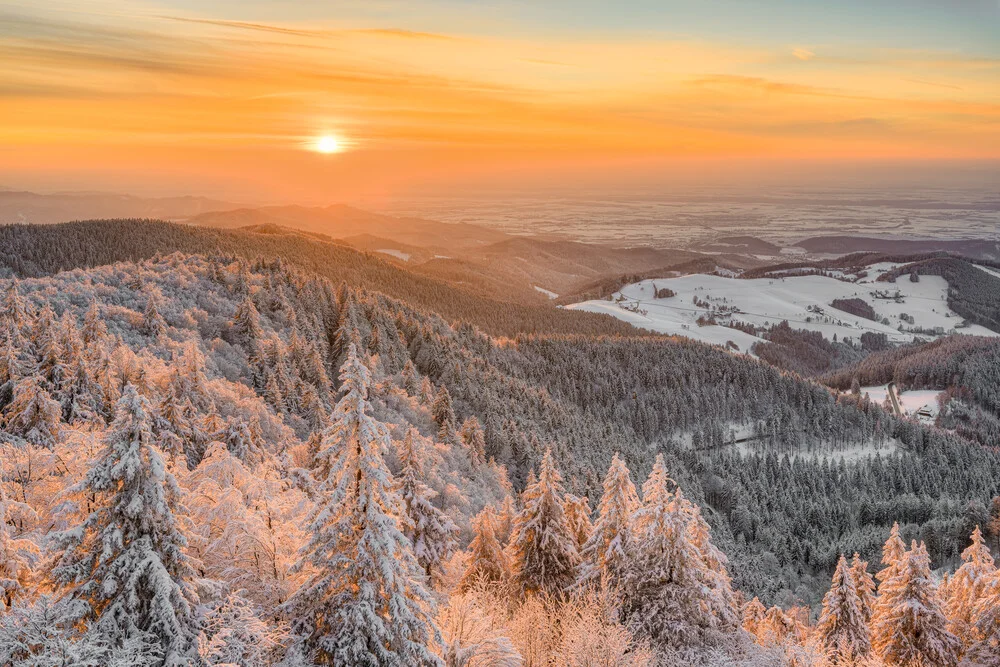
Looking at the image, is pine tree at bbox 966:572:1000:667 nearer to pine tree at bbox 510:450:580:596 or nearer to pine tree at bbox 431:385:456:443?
pine tree at bbox 510:450:580:596

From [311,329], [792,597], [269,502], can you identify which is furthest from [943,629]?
[311,329]

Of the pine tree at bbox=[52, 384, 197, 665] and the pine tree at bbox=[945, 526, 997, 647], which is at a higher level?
the pine tree at bbox=[52, 384, 197, 665]

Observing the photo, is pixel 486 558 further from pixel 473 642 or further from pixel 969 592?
pixel 969 592

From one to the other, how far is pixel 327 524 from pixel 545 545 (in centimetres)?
1757

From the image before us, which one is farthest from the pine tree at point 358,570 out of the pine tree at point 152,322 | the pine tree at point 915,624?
the pine tree at point 152,322

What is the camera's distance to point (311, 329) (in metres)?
72.1

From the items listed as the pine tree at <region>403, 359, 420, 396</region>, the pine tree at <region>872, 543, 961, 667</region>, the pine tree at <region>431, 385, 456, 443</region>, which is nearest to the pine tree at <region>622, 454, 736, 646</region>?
the pine tree at <region>872, 543, 961, 667</region>

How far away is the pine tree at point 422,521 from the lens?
106ft

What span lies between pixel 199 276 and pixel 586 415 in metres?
75.0

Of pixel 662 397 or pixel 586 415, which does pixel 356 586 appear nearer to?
pixel 586 415

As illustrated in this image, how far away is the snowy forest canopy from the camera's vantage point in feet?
42.0

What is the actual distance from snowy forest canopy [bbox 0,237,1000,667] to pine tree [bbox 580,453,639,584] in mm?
116

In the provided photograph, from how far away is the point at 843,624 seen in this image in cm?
3381

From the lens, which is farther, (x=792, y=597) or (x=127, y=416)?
(x=792, y=597)
